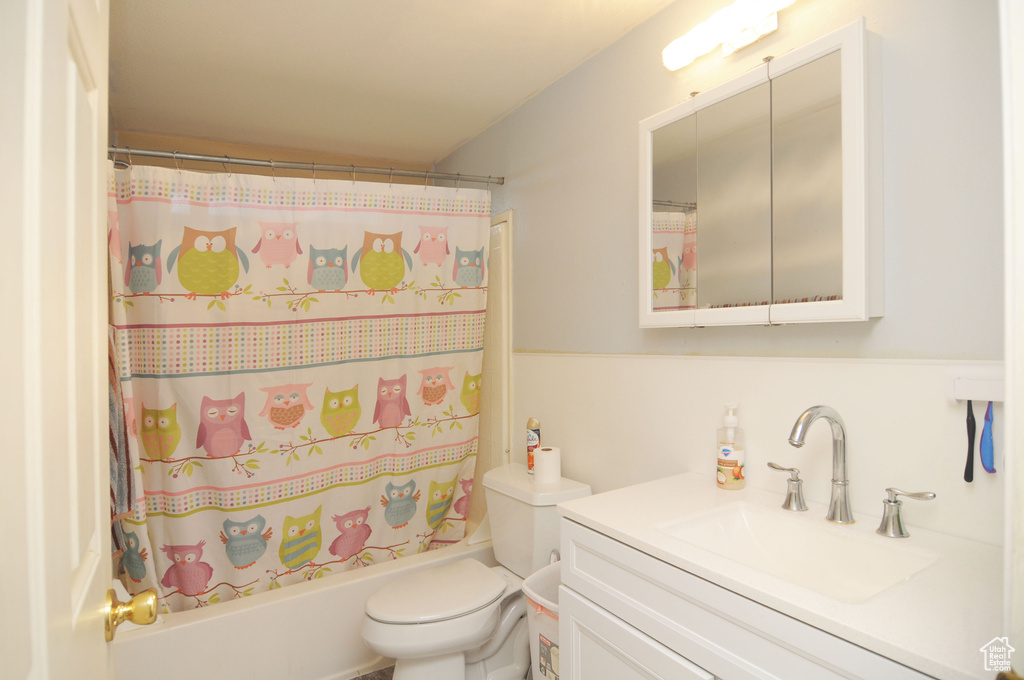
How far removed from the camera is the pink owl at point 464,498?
2619 millimetres

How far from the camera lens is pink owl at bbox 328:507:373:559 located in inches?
91.6

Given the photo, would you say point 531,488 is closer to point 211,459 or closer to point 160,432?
point 211,459

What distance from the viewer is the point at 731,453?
1434mm

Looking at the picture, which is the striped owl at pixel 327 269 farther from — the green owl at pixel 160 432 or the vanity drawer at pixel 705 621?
the vanity drawer at pixel 705 621

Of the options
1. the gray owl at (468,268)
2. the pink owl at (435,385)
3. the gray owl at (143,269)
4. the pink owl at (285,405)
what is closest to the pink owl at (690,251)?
the gray owl at (468,268)

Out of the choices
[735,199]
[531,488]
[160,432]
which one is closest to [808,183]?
[735,199]

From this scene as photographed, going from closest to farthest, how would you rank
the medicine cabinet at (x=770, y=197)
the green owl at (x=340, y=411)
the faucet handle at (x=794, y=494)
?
the medicine cabinet at (x=770, y=197)
the faucet handle at (x=794, y=494)
the green owl at (x=340, y=411)

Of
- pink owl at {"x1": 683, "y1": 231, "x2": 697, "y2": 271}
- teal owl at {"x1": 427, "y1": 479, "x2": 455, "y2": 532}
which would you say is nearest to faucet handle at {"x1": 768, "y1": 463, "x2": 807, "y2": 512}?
pink owl at {"x1": 683, "y1": 231, "x2": 697, "y2": 271}

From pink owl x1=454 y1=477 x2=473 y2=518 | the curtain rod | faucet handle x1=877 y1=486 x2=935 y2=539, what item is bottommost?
pink owl x1=454 y1=477 x2=473 y2=518

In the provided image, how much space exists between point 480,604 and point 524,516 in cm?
32

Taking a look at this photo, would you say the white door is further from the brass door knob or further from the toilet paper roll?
the toilet paper roll

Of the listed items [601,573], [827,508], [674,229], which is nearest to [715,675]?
[601,573]

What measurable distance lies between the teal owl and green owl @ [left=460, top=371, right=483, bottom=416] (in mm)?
354

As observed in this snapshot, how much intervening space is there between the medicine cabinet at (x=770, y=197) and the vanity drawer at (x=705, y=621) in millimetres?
645
